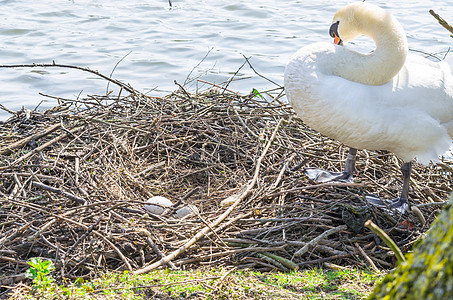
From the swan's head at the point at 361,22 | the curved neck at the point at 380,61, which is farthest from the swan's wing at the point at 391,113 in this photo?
the swan's head at the point at 361,22

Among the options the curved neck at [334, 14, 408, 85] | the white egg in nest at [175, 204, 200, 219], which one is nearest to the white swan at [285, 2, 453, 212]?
the curved neck at [334, 14, 408, 85]

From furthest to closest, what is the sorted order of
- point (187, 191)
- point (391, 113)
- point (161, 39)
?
1. point (161, 39)
2. point (187, 191)
3. point (391, 113)

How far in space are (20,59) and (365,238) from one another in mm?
7622

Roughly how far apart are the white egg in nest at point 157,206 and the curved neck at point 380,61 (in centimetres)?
168

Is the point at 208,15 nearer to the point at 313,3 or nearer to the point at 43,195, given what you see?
the point at 313,3

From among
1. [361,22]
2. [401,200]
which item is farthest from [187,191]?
[361,22]

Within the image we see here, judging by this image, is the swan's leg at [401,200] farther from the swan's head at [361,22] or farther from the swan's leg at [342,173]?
the swan's head at [361,22]

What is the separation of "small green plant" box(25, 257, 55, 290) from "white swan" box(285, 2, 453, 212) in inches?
85.9

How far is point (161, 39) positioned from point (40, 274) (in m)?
8.16

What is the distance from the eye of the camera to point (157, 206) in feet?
13.8

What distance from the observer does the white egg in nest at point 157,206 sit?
13.7 ft

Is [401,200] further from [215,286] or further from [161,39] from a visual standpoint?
[161,39]

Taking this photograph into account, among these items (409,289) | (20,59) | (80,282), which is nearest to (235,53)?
(20,59)

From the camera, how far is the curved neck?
429 centimetres
